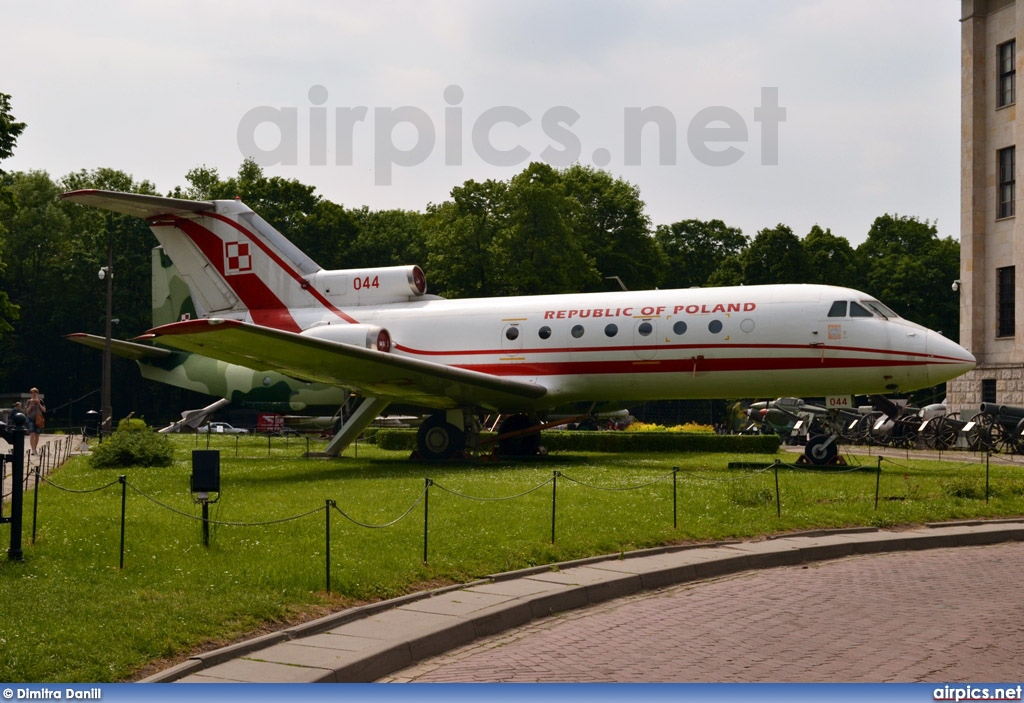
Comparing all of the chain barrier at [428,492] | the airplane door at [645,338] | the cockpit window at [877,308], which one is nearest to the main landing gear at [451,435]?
the airplane door at [645,338]

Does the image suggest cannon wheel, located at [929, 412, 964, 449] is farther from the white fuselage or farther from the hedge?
the white fuselage

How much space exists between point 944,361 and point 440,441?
11320 millimetres

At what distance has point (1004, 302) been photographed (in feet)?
143

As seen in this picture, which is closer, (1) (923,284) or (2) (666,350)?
(2) (666,350)

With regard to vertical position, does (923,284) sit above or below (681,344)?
above

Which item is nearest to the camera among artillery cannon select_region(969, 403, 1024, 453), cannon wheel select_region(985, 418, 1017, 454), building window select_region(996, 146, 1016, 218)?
cannon wheel select_region(985, 418, 1017, 454)

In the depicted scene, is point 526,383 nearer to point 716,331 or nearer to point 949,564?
point 716,331

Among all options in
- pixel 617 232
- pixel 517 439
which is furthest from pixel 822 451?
pixel 617 232

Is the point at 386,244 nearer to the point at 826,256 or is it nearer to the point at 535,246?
the point at 535,246

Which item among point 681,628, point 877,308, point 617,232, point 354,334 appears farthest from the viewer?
point 617,232

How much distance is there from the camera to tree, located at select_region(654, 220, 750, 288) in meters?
85.1

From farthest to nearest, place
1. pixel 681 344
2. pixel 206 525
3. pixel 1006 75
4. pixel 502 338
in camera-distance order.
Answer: pixel 1006 75, pixel 502 338, pixel 681 344, pixel 206 525

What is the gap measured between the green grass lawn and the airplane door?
258cm

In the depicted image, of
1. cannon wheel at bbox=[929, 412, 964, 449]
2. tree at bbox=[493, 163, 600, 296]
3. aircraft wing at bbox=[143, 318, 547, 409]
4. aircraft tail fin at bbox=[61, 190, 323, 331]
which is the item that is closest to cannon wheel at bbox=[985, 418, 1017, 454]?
cannon wheel at bbox=[929, 412, 964, 449]
